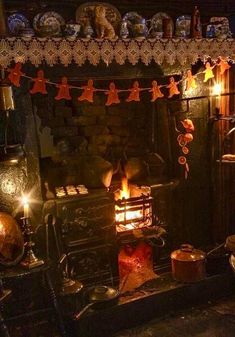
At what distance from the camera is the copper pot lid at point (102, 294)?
19.0 feet

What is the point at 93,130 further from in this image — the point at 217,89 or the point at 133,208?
the point at 217,89

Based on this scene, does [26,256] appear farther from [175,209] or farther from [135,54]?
[135,54]

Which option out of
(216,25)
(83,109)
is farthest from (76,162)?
(216,25)

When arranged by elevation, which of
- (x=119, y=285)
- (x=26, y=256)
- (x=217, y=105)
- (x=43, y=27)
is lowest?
(x=119, y=285)

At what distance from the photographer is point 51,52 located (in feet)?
17.7

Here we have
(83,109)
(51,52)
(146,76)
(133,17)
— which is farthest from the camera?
(83,109)

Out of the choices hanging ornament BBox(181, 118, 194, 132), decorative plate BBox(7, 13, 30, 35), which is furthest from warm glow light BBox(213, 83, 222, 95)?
decorative plate BBox(7, 13, 30, 35)

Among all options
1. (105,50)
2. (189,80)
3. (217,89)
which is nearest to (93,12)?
A: (105,50)

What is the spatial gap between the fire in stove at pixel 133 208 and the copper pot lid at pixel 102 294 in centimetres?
116

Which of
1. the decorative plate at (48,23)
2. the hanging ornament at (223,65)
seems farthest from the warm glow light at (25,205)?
the hanging ornament at (223,65)

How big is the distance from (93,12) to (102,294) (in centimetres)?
413

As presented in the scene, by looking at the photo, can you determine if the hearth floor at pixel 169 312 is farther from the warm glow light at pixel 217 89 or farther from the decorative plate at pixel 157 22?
the decorative plate at pixel 157 22

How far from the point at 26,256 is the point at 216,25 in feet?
15.4

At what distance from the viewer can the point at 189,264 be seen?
644 cm
